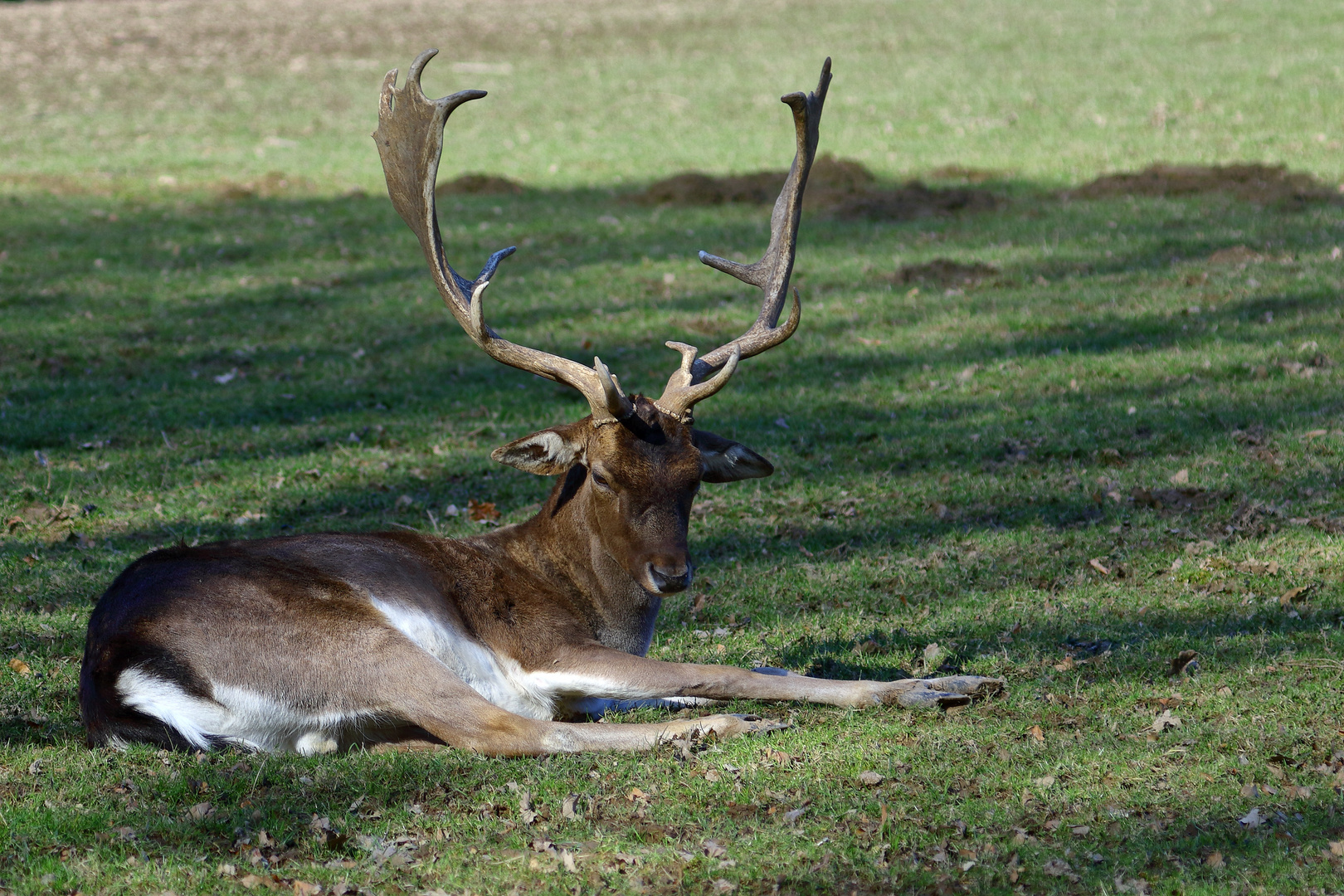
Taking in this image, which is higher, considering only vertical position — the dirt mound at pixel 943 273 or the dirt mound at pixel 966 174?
the dirt mound at pixel 966 174

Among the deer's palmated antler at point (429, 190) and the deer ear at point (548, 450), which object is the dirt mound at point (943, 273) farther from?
the deer ear at point (548, 450)

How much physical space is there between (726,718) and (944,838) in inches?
56.5

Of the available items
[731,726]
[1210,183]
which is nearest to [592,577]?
[731,726]

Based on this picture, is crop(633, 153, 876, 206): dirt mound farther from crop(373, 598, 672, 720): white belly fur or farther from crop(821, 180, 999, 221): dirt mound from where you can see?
crop(373, 598, 672, 720): white belly fur

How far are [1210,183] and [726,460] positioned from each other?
15700 millimetres

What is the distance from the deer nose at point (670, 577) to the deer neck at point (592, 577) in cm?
62

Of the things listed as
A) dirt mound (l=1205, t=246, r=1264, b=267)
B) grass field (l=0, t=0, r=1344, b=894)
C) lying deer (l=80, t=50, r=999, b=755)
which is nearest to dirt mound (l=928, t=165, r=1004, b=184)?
grass field (l=0, t=0, r=1344, b=894)

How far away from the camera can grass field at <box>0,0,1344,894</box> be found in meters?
5.34

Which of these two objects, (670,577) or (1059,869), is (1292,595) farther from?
(670,577)

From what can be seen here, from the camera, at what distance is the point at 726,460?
23.9 feet

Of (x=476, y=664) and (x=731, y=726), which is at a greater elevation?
(x=476, y=664)

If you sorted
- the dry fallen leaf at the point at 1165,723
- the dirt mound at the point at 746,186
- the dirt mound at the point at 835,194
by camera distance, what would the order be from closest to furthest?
the dry fallen leaf at the point at 1165,723 < the dirt mound at the point at 835,194 < the dirt mound at the point at 746,186

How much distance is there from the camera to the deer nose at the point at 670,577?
6.32 metres

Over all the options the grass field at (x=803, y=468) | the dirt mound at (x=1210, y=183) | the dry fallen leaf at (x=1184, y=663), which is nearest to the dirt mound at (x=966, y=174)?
the grass field at (x=803, y=468)
